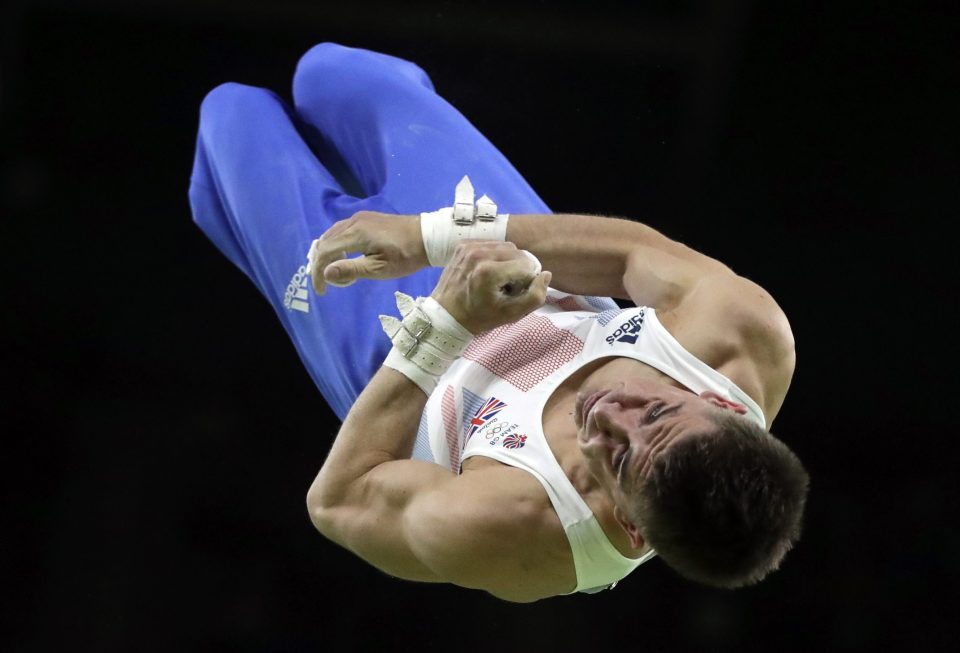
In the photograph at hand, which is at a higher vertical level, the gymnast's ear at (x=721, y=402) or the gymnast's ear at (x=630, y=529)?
the gymnast's ear at (x=721, y=402)

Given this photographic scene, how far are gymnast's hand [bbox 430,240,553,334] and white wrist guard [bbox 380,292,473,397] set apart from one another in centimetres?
1

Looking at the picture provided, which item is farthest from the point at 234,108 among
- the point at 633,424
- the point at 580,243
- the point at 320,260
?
the point at 633,424

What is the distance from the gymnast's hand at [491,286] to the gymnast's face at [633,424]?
15 cm

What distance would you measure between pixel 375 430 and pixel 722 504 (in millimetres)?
478

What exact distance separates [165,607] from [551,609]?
0.85 metres

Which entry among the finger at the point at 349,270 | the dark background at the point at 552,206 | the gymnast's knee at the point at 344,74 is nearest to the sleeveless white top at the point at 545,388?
the finger at the point at 349,270

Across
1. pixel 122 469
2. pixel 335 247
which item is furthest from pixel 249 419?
pixel 335 247

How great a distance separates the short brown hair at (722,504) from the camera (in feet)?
4.40

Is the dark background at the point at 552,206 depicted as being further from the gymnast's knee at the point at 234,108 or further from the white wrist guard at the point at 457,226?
the white wrist guard at the point at 457,226

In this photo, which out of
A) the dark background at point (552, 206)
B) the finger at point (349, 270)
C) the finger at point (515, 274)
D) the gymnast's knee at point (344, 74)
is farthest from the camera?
the dark background at point (552, 206)

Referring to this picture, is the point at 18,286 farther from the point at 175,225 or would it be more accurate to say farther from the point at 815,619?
the point at 815,619

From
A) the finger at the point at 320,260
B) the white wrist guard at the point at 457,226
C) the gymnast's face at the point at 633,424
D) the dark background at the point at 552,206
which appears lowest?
the dark background at the point at 552,206

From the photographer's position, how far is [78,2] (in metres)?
2.93

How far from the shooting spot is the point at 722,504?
4.39 ft
